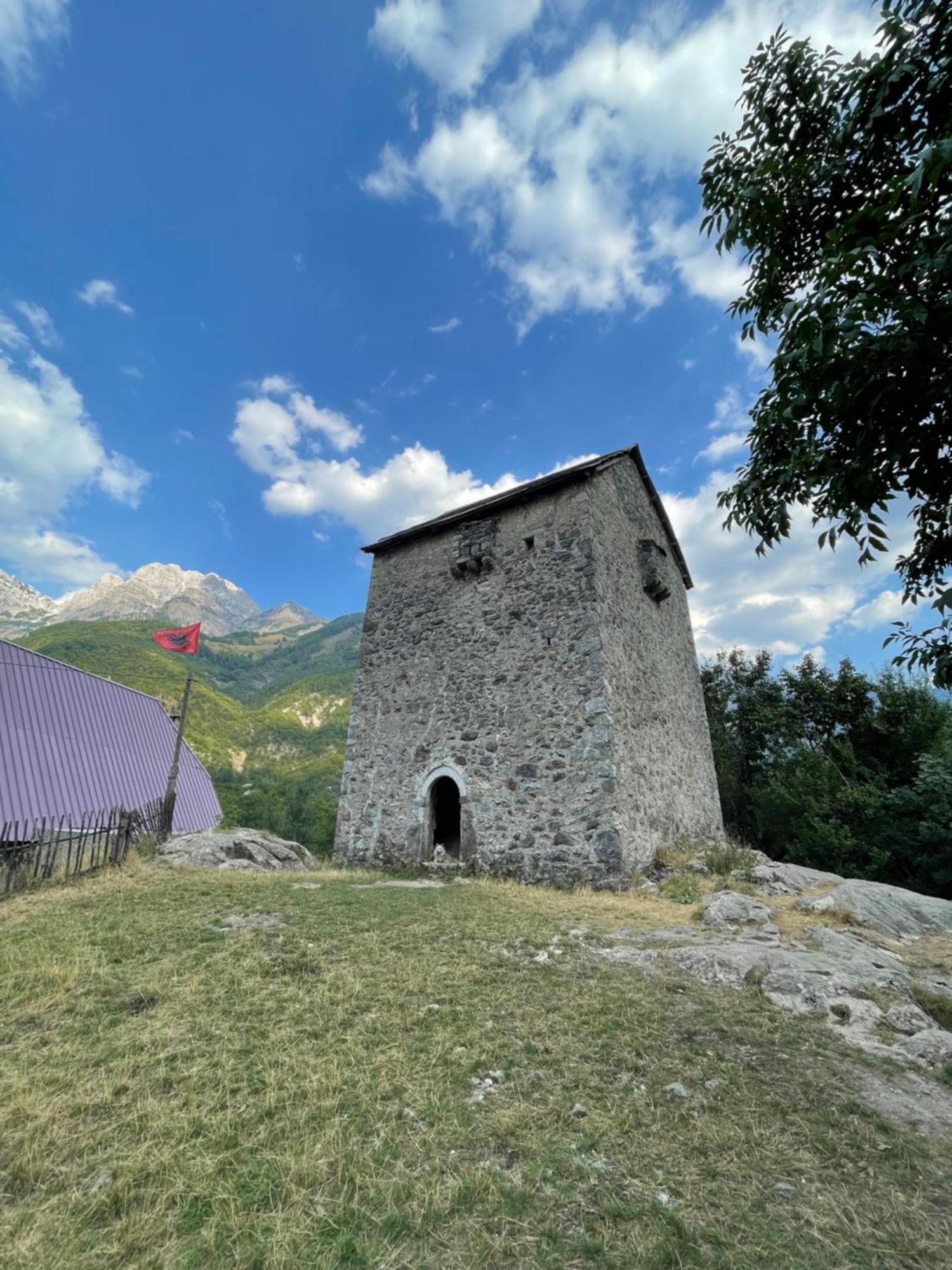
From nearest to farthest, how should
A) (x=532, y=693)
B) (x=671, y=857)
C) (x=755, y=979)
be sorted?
(x=755, y=979) < (x=671, y=857) < (x=532, y=693)

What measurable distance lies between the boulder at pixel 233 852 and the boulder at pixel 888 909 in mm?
10626

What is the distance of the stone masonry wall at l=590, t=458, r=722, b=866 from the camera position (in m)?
11.4

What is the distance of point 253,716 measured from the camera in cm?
7212

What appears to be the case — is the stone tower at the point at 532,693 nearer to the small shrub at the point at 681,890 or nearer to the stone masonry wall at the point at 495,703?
the stone masonry wall at the point at 495,703

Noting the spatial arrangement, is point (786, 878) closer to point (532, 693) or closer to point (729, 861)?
point (729, 861)

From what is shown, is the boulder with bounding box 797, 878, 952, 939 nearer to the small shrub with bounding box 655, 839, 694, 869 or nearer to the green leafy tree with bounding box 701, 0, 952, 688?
the small shrub with bounding box 655, 839, 694, 869

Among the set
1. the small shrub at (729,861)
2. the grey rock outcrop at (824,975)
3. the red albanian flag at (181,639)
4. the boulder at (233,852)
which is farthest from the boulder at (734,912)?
the red albanian flag at (181,639)

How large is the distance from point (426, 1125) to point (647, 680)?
11290 mm

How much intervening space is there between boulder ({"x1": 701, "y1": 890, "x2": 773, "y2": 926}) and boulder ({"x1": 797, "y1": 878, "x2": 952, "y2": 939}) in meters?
1.24

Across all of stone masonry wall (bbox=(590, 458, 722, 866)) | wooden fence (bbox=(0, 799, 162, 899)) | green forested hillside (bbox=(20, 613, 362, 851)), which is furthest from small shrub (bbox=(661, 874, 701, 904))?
green forested hillside (bbox=(20, 613, 362, 851))

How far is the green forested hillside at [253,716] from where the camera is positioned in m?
45.3

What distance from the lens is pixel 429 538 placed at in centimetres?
1494

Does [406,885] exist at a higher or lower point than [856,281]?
lower

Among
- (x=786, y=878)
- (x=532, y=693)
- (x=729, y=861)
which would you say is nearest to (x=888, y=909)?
(x=786, y=878)
